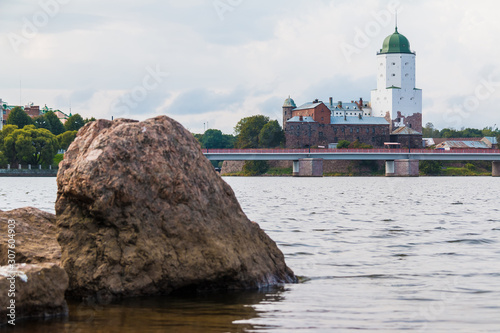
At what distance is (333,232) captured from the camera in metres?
14.8

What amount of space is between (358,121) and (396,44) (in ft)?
55.6

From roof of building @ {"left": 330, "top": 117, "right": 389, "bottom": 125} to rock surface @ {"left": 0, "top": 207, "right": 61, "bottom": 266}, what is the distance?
386ft

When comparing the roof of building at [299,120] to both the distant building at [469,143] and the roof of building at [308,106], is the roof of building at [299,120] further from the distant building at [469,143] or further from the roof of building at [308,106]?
Answer: the distant building at [469,143]

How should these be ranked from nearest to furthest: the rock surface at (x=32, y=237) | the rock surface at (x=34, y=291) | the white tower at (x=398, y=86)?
the rock surface at (x=34, y=291)
the rock surface at (x=32, y=237)
the white tower at (x=398, y=86)

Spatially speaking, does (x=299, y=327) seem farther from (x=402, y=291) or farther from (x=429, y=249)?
(x=429, y=249)

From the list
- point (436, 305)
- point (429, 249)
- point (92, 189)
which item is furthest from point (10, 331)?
point (429, 249)

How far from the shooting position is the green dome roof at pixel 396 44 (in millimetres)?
130250

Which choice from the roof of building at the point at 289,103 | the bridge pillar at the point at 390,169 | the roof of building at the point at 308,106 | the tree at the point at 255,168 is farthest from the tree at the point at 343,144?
the bridge pillar at the point at 390,169

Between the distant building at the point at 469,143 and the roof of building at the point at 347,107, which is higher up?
the roof of building at the point at 347,107

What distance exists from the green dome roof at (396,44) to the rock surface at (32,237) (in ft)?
416

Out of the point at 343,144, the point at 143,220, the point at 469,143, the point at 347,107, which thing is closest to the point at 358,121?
the point at 343,144

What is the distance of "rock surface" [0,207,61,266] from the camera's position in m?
7.31

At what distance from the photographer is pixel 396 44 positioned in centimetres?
13075

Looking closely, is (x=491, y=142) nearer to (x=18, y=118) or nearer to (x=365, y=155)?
(x=365, y=155)
